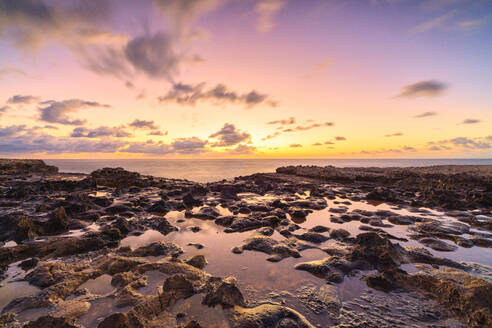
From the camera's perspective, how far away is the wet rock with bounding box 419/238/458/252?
8.88 meters

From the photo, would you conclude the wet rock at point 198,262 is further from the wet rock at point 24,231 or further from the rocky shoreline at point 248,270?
the wet rock at point 24,231

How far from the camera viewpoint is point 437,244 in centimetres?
924

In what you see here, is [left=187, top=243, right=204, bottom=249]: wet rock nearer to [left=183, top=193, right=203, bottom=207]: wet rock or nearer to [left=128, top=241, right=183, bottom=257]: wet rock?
[left=128, top=241, right=183, bottom=257]: wet rock

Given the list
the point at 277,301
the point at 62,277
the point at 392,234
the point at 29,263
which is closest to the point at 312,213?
the point at 392,234

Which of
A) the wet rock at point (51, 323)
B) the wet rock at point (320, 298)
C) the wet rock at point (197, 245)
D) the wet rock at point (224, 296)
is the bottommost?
the wet rock at point (197, 245)

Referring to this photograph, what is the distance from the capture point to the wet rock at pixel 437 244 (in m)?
8.88

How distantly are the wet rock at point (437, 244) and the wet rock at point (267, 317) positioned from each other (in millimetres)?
8353

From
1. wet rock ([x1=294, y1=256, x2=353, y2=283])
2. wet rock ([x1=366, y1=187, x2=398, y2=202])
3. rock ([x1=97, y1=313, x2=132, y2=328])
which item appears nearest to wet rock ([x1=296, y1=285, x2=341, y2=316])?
wet rock ([x1=294, y1=256, x2=353, y2=283])

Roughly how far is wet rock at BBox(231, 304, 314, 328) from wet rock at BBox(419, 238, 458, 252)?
329 inches

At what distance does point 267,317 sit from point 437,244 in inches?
376

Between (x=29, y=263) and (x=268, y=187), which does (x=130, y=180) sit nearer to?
(x=268, y=187)

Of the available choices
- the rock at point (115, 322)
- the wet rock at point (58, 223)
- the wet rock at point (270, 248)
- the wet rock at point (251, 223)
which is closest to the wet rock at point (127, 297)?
the rock at point (115, 322)

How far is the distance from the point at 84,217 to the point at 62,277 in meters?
8.52

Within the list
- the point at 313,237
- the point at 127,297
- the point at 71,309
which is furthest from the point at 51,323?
the point at 313,237
